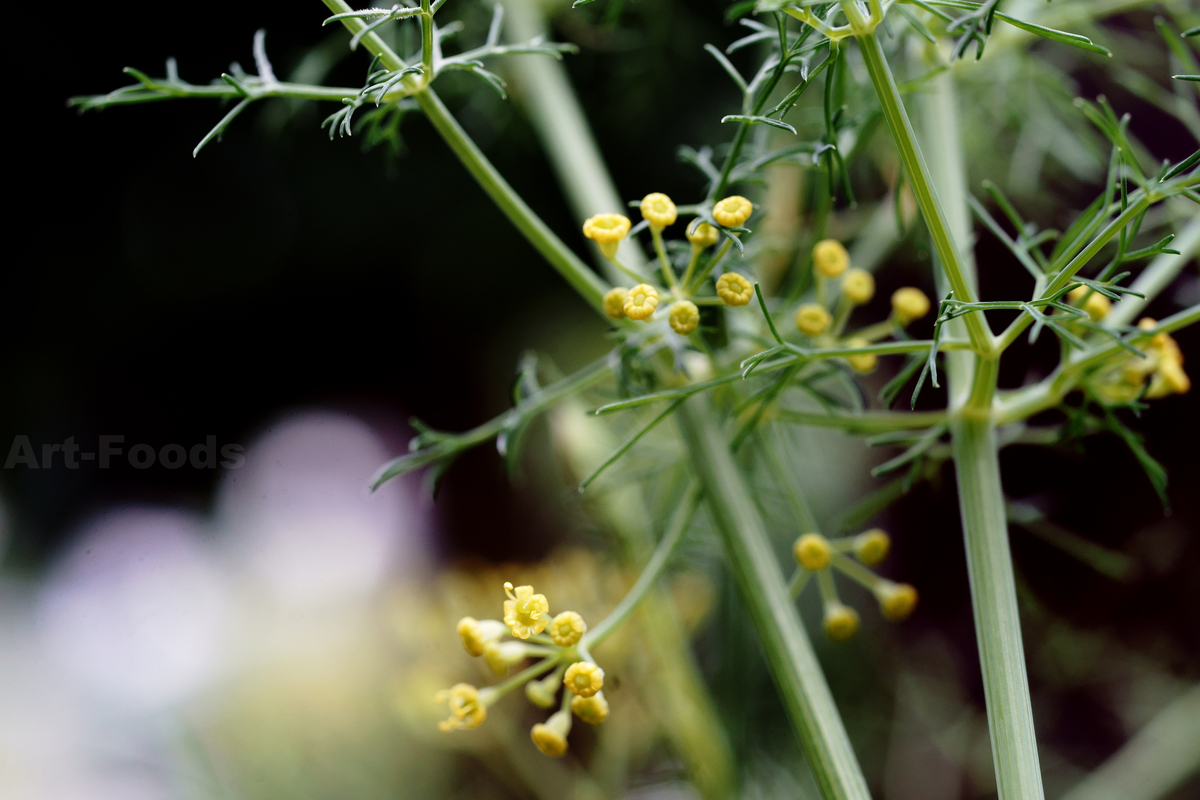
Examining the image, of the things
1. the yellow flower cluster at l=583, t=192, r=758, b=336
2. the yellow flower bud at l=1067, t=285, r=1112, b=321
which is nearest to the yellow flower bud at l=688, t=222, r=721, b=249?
the yellow flower cluster at l=583, t=192, r=758, b=336

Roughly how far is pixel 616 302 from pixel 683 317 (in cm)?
2

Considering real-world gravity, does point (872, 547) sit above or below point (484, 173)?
below

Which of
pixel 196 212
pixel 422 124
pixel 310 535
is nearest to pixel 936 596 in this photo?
pixel 310 535

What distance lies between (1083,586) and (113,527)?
0.54 metres

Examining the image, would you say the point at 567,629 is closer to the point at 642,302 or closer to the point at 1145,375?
the point at 642,302

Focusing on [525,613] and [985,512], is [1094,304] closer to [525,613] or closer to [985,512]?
[985,512]

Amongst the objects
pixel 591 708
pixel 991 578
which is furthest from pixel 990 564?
pixel 591 708

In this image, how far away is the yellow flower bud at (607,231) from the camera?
21 cm

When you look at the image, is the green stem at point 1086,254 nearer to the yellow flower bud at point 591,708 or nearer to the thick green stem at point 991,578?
the thick green stem at point 991,578

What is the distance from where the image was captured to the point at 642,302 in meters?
0.20

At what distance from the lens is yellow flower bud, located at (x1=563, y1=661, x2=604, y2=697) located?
194 millimetres

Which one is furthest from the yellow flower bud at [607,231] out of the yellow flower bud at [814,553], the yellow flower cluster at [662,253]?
the yellow flower bud at [814,553]

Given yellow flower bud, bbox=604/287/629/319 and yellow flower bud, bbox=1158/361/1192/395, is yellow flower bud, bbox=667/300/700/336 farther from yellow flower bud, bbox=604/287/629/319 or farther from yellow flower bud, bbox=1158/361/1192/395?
yellow flower bud, bbox=1158/361/1192/395

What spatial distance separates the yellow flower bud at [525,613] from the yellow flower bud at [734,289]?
0.08 metres
